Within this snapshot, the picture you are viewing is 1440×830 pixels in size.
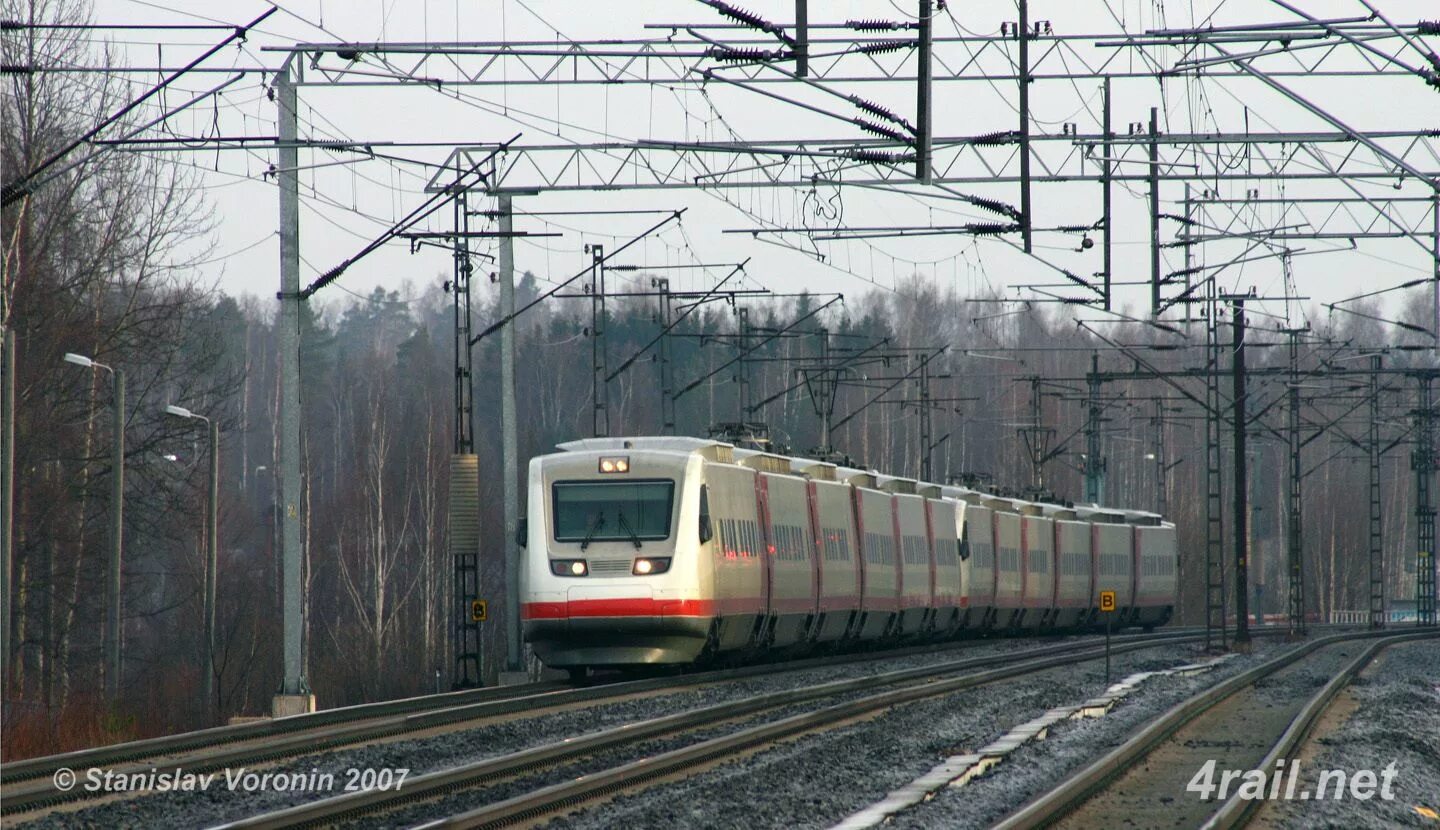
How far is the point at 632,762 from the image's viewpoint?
15.7m

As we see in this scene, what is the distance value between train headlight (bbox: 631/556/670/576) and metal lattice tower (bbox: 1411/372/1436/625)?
111ft

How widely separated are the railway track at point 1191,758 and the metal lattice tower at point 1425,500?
3164 centimetres

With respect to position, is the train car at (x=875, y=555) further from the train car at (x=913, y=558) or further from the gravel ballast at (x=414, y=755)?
the gravel ballast at (x=414, y=755)

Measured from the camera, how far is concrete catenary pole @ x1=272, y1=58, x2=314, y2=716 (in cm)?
2431

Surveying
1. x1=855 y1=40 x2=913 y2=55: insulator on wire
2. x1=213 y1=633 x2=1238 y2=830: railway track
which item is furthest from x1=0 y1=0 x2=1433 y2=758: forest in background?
x1=855 y1=40 x2=913 y2=55: insulator on wire

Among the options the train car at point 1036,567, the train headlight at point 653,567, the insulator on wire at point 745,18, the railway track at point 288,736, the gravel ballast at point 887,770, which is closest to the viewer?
the gravel ballast at point 887,770

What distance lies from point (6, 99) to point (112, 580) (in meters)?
12.9

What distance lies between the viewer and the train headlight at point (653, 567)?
2619 centimetres

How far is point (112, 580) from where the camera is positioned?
99.9ft

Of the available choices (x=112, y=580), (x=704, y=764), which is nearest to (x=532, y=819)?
(x=704, y=764)

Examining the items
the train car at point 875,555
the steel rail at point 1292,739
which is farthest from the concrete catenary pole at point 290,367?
the train car at point 875,555

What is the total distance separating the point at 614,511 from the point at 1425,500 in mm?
45093

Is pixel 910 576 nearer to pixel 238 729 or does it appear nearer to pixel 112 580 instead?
pixel 112 580

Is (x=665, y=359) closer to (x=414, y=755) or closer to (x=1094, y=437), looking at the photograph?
(x=1094, y=437)
